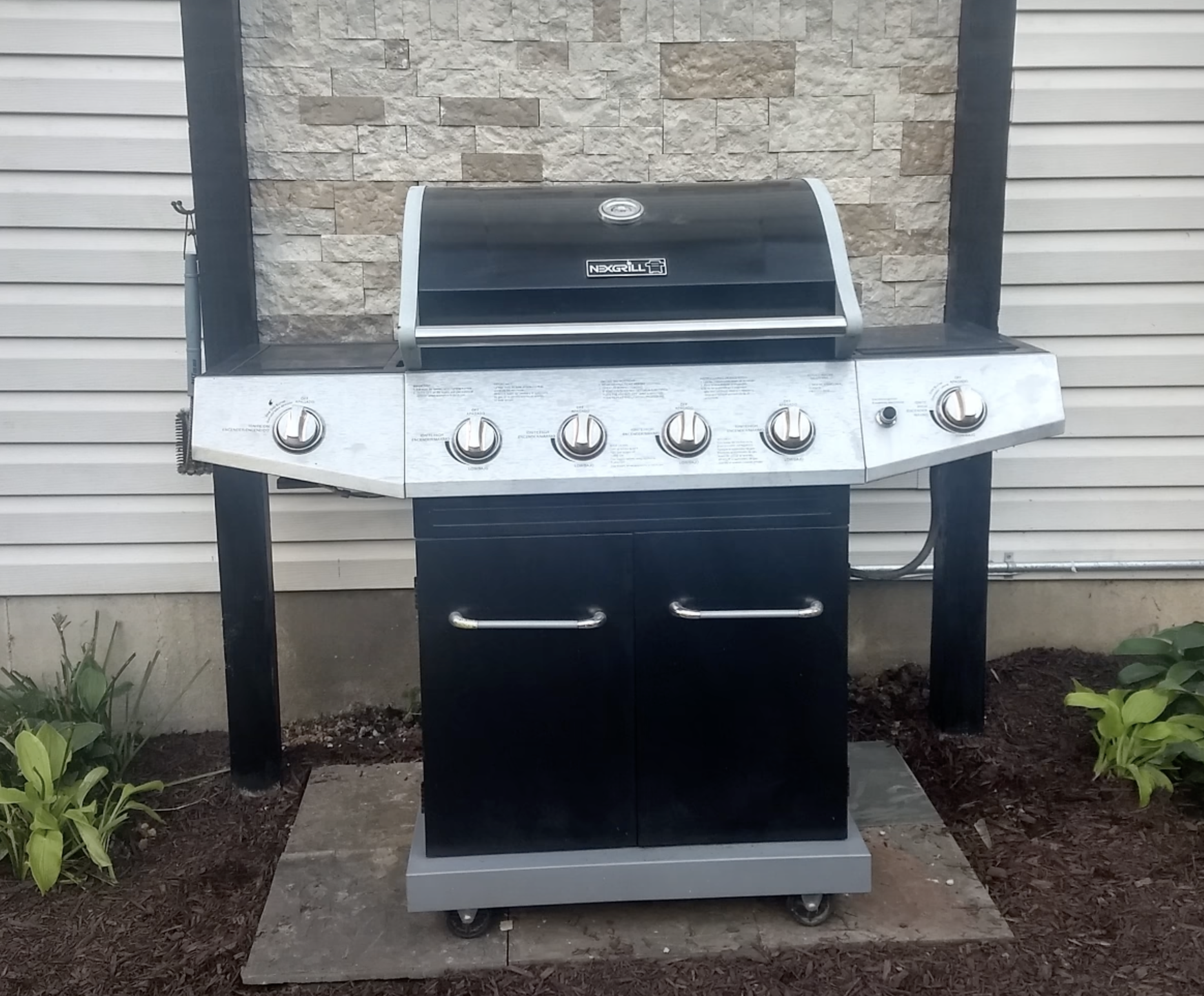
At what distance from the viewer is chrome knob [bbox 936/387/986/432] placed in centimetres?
212

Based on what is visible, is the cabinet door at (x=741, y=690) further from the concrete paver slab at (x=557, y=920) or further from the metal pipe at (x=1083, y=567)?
the metal pipe at (x=1083, y=567)

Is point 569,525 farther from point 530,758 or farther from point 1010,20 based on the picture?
point 1010,20

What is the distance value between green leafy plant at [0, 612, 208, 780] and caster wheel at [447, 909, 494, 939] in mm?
1112

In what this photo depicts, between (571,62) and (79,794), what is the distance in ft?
7.07

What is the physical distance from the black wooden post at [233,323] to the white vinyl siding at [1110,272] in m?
2.14

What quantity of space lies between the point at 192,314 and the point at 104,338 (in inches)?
21.3

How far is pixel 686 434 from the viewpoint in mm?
2094

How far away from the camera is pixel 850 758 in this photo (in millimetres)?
3145

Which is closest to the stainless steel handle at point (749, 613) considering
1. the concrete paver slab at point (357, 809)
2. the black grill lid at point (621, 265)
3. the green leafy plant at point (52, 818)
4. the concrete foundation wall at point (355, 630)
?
the black grill lid at point (621, 265)

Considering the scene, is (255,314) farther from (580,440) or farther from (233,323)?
(580,440)

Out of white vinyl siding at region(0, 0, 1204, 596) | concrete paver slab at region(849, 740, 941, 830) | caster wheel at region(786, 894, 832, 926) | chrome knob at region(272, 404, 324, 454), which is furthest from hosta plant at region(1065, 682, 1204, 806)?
chrome knob at region(272, 404, 324, 454)

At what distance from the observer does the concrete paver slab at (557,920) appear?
233cm

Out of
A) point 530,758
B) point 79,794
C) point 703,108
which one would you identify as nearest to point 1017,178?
point 703,108

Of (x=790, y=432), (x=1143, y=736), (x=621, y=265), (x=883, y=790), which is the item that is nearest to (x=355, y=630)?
(x=883, y=790)
